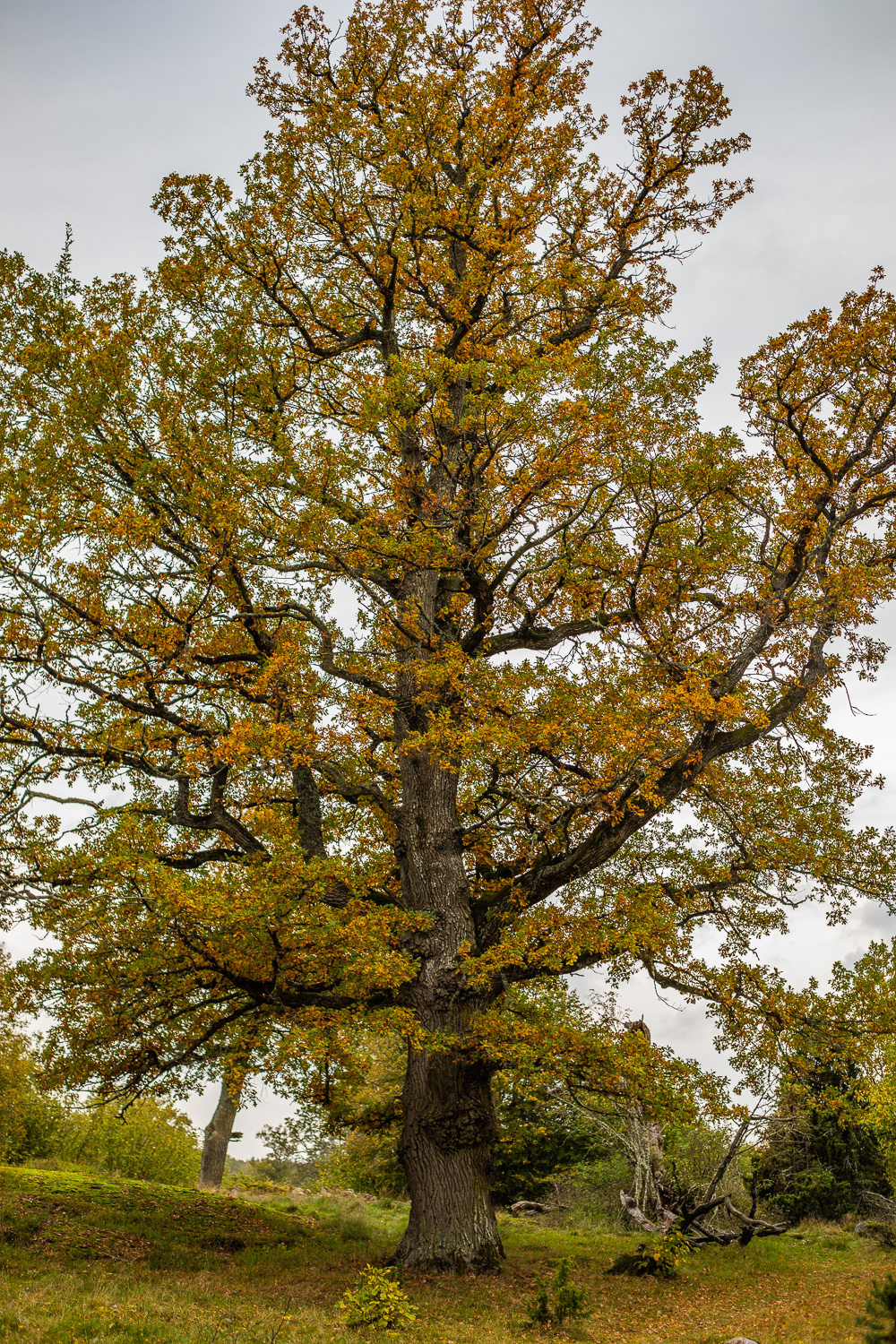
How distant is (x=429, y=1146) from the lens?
10.9 m

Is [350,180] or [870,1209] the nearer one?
[350,180]

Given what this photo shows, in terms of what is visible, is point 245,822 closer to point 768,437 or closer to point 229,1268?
point 229,1268

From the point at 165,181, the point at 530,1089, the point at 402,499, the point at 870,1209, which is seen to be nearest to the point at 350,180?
the point at 165,181

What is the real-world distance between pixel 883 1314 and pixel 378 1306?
4390mm

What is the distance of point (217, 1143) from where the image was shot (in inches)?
792

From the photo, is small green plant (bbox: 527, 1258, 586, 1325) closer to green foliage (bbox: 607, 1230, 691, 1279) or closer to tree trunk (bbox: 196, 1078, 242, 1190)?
green foliage (bbox: 607, 1230, 691, 1279)

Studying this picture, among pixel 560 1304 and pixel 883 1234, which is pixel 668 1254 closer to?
pixel 560 1304

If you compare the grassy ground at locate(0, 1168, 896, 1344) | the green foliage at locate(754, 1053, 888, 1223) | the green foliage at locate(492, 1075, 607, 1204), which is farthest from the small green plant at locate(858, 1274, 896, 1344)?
the green foliage at locate(754, 1053, 888, 1223)

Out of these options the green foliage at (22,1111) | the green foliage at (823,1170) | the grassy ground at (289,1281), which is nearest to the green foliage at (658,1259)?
the grassy ground at (289,1281)

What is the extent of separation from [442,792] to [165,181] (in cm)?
998

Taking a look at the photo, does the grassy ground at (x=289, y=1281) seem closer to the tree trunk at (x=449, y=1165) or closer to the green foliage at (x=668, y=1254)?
the green foliage at (x=668, y=1254)

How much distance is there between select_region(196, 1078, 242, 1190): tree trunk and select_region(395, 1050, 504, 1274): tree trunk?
32.6 feet

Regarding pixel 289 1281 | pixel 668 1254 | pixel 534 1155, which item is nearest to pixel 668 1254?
pixel 668 1254

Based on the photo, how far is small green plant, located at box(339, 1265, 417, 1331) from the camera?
7.55 m
